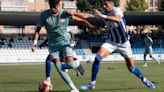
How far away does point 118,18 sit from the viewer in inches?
490

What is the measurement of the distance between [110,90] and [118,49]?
3.81 ft

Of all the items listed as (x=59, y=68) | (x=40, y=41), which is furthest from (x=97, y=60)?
(x=40, y=41)

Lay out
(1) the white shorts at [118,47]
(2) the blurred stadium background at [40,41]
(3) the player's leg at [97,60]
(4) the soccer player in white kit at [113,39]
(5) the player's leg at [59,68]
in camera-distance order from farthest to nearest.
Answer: (2) the blurred stadium background at [40,41] < (1) the white shorts at [118,47] < (3) the player's leg at [97,60] < (4) the soccer player in white kit at [113,39] < (5) the player's leg at [59,68]

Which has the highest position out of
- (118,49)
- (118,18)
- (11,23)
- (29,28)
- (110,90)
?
(118,18)

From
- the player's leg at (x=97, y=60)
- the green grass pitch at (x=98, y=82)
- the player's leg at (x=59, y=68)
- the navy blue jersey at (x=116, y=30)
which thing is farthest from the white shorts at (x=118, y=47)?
the player's leg at (x=59, y=68)

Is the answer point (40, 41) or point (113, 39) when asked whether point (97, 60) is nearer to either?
point (113, 39)

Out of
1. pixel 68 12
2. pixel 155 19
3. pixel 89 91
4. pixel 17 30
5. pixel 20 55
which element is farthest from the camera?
pixel 17 30

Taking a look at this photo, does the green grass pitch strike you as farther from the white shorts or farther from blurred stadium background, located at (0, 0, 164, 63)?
blurred stadium background, located at (0, 0, 164, 63)

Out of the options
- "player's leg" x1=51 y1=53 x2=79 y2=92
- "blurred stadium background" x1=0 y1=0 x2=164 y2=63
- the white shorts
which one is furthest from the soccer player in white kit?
"blurred stadium background" x1=0 y1=0 x2=164 y2=63

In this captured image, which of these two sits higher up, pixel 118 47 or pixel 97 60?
pixel 118 47

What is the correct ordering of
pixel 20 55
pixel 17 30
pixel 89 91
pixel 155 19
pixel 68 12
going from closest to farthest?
pixel 68 12 → pixel 89 91 → pixel 20 55 → pixel 155 19 → pixel 17 30

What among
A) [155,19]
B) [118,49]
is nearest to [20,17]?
[155,19]

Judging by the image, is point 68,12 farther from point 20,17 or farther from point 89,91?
point 20,17

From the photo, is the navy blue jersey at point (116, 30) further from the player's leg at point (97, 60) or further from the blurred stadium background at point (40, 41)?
the blurred stadium background at point (40, 41)
